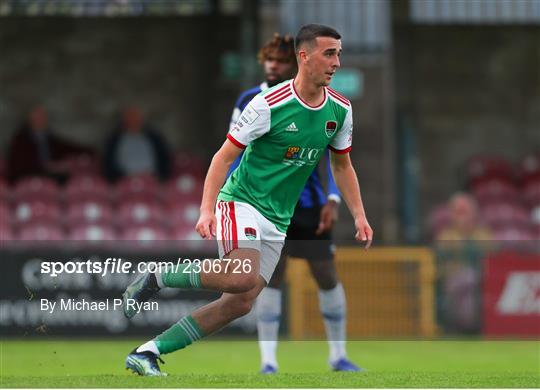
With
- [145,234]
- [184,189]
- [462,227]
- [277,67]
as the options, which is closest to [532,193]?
[462,227]

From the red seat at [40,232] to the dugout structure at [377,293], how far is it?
3122 millimetres

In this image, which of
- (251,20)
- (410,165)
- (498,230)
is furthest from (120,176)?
(498,230)

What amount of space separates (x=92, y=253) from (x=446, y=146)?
25.0 ft

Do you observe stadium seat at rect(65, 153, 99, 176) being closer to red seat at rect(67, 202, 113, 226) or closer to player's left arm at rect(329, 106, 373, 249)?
red seat at rect(67, 202, 113, 226)

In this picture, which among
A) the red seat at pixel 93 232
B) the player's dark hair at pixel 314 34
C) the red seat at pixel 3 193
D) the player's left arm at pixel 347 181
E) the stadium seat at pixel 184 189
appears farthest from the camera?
the stadium seat at pixel 184 189

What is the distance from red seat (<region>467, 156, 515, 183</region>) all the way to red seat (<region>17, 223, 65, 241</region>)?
620 cm

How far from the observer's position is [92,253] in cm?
Answer: 1514

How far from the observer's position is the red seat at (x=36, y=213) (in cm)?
1716

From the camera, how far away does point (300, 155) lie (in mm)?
8398

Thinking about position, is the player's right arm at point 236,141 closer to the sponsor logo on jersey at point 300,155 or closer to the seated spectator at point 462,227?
the sponsor logo on jersey at point 300,155

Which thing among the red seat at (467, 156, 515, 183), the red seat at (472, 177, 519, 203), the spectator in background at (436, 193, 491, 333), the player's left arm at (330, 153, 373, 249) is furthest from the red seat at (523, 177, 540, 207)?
the player's left arm at (330, 153, 373, 249)

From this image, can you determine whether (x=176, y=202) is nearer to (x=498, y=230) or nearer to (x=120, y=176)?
(x=120, y=176)

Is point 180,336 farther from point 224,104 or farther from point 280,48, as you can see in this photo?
point 224,104

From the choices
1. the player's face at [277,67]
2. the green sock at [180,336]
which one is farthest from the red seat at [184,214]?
the green sock at [180,336]
